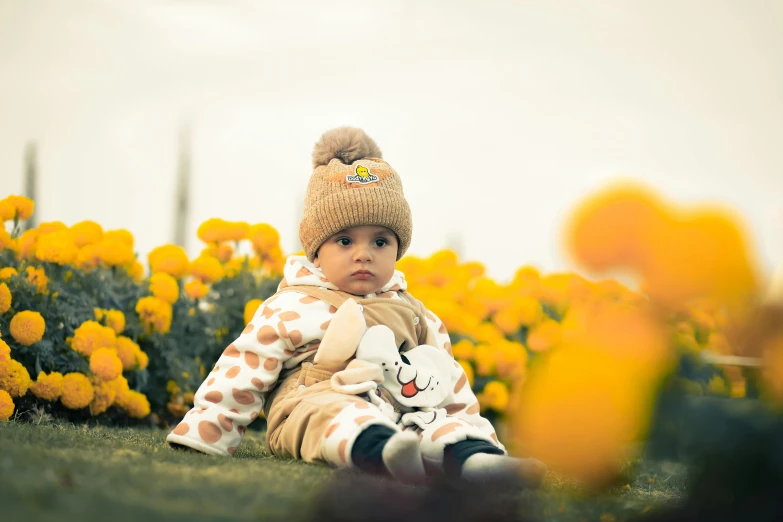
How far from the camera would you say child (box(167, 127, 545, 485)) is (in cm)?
196

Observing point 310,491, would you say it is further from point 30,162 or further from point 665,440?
point 30,162

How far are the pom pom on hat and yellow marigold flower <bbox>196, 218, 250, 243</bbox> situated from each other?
3.50 feet

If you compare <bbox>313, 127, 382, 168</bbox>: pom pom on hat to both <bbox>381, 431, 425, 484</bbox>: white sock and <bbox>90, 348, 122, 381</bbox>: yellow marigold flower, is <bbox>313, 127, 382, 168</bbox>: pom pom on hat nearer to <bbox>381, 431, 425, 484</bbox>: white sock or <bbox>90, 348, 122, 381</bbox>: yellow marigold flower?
<bbox>90, 348, 122, 381</bbox>: yellow marigold flower

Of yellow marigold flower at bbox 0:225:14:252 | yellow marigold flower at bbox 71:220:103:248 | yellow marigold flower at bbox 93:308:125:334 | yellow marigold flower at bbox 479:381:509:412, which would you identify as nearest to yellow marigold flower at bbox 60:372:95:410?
yellow marigold flower at bbox 93:308:125:334

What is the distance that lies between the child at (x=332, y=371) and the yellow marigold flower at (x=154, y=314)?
2.92 ft

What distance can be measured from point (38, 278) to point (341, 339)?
1.45 metres

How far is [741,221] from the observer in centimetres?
108

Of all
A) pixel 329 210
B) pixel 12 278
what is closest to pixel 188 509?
pixel 329 210

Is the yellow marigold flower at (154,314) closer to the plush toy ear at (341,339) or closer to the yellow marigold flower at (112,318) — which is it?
the yellow marigold flower at (112,318)

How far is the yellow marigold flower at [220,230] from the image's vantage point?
12.8 ft

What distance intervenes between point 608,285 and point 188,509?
1871 millimetres

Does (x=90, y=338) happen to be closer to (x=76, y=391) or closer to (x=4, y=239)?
(x=76, y=391)

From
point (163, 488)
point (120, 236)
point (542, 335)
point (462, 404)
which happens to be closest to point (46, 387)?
point (120, 236)

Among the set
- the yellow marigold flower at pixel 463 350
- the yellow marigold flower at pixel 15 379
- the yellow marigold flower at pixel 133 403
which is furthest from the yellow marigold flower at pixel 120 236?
the yellow marigold flower at pixel 463 350
